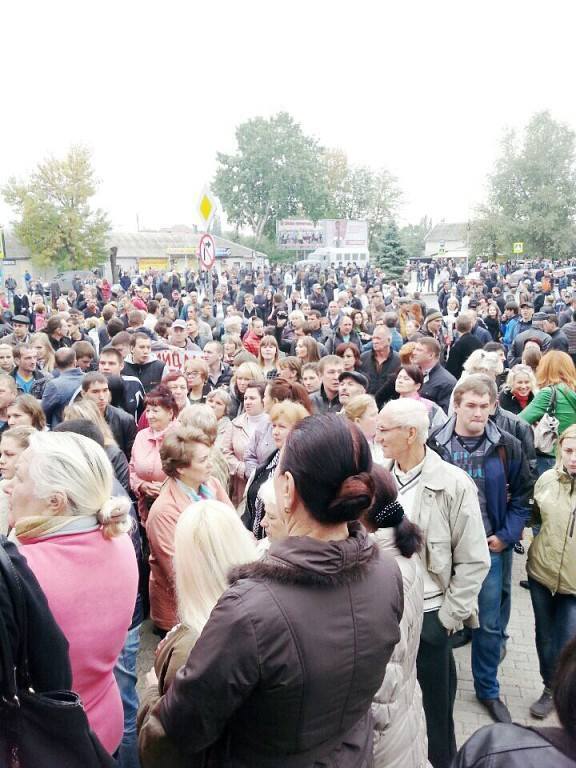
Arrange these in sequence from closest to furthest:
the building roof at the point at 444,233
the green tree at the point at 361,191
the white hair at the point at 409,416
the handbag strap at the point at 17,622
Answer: the handbag strap at the point at 17,622 < the white hair at the point at 409,416 < the green tree at the point at 361,191 < the building roof at the point at 444,233

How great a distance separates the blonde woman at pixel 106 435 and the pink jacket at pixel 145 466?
14 centimetres

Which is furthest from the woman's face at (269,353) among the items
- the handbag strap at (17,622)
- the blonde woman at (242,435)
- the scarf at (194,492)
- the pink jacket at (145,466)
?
the handbag strap at (17,622)

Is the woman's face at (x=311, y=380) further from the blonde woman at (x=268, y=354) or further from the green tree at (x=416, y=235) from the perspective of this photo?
the green tree at (x=416, y=235)

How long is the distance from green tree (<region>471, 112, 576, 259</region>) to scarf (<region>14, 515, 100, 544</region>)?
174 ft

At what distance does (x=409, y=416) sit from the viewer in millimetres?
3086

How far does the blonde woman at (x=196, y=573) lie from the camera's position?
186 cm

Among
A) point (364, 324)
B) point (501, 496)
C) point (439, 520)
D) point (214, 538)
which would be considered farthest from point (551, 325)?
point (214, 538)

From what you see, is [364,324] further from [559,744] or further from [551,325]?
[559,744]

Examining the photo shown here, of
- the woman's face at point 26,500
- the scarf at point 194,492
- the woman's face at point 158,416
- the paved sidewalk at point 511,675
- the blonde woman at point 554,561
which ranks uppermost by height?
the woman's face at point 26,500

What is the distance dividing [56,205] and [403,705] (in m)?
43.7

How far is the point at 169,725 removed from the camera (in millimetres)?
1606

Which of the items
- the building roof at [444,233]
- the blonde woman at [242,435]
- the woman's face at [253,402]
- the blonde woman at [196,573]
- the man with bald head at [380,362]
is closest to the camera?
the blonde woman at [196,573]

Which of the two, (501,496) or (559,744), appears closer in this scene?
(559,744)

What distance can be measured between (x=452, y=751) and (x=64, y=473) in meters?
2.45
